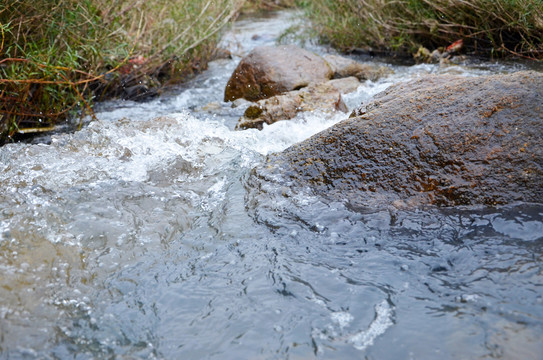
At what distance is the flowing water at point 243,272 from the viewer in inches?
86.6

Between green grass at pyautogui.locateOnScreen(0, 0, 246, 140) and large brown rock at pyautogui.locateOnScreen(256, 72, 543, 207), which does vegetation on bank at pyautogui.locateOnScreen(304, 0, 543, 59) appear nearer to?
green grass at pyautogui.locateOnScreen(0, 0, 246, 140)

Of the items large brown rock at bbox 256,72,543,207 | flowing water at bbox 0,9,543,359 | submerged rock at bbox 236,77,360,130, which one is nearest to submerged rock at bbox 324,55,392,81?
submerged rock at bbox 236,77,360,130

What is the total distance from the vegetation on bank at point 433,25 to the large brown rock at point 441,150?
4515 mm

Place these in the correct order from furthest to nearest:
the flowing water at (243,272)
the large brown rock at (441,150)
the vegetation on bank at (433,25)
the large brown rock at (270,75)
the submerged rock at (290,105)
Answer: the vegetation on bank at (433,25), the large brown rock at (270,75), the submerged rock at (290,105), the large brown rock at (441,150), the flowing water at (243,272)

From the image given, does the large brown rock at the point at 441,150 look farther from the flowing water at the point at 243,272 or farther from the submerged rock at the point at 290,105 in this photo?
the submerged rock at the point at 290,105

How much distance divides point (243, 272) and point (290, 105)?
3.43m

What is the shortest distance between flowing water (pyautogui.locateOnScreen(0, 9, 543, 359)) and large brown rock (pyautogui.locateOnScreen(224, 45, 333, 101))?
3224mm

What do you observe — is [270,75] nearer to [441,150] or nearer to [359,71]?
[359,71]

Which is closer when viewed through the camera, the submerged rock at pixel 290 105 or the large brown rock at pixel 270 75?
the submerged rock at pixel 290 105

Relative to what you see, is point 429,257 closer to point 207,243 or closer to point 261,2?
point 207,243

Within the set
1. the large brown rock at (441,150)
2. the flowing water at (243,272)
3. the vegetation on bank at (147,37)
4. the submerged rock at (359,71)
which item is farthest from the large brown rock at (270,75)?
the large brown rock at (441,150)

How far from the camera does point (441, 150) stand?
3.25m

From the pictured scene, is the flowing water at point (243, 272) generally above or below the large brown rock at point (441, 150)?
below

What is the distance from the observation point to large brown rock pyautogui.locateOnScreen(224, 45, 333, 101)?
23.2ft
